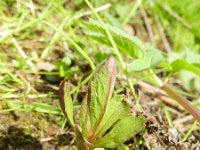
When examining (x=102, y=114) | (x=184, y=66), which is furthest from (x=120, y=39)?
(x=102, y=114)

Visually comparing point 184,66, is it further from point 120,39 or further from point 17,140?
point 17,140

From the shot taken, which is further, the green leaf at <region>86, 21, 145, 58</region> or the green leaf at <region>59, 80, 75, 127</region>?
the green leaf at <region>86, 21, 145, 58</region>

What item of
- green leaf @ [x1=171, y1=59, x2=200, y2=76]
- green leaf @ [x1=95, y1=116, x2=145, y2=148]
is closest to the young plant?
green leaf @ [x1=95, y1=116, x2=145, y2=148]

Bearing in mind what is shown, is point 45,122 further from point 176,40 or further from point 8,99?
point 176,40

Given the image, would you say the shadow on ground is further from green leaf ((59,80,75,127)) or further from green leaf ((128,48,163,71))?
green leaf ((128,48,163,71))

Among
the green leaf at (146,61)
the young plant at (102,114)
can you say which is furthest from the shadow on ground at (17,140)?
the green leaf at (146,61)

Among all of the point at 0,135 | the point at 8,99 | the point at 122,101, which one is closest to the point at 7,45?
the point at 8,99
